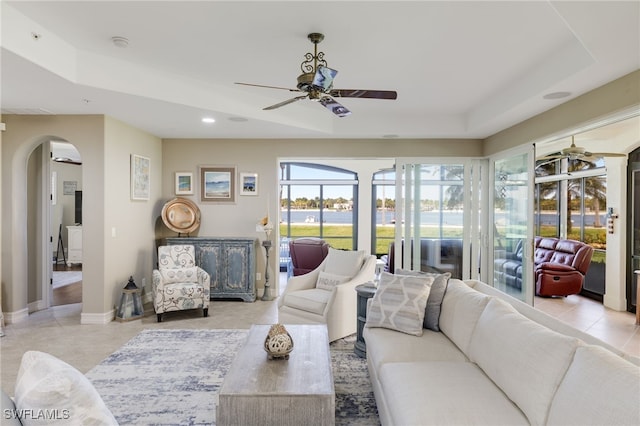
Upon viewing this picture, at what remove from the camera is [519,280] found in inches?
200

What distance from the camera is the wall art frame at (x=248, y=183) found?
6.12 m

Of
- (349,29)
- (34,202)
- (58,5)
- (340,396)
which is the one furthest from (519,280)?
(34,202)

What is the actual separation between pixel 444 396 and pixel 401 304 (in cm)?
105

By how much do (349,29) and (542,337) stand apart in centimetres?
238

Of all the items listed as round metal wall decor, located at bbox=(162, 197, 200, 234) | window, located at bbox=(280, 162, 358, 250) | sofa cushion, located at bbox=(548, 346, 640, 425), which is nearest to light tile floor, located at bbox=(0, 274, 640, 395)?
round metal wall decor, located at bbox=(162, 197, 200, 234)

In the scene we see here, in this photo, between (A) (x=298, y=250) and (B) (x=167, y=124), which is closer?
(B) (x=167, y=124)

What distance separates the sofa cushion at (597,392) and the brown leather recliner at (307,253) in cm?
515

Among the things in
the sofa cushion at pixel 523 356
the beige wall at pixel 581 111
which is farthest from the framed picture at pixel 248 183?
the sofa cushion at pixel 523 356

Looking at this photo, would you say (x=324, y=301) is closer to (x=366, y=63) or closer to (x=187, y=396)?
(x=187, y=396)

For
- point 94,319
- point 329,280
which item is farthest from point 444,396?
point 94,319

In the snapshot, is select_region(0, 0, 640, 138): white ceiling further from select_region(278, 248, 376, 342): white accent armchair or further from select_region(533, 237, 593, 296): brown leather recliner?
select_region(533, 237, 593, 296): brown leather recliner

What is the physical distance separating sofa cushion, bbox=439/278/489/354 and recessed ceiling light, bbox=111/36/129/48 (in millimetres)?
3216

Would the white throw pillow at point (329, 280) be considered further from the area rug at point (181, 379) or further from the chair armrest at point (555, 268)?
the chair armrest at point (555, 268)

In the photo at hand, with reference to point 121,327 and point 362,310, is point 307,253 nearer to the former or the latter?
point 121,327
